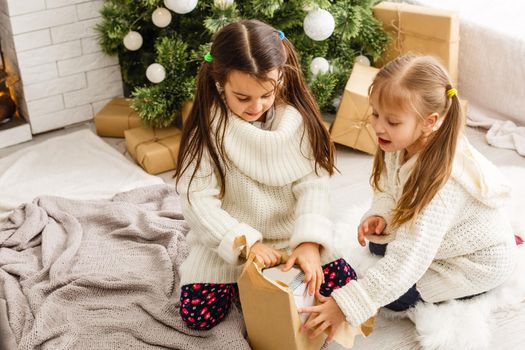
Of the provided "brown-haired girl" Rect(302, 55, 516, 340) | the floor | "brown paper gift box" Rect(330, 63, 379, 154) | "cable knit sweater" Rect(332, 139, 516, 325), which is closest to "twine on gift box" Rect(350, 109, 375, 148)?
"brown paper gift box" Rect(330, 63, 379, 154)

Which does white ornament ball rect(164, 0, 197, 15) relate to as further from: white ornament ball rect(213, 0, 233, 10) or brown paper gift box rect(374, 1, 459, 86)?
brown paper gift box rect(374, 1, 459, 86)

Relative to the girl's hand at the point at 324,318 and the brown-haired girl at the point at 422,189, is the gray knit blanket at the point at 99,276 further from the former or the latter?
the brown-haired girl at the point at 422,189

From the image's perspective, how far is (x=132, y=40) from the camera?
2.27 m

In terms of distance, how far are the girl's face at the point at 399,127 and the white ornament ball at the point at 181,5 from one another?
881 millimetres

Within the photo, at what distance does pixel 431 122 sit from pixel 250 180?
0.43m

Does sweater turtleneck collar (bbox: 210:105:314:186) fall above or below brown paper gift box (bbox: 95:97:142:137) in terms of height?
above

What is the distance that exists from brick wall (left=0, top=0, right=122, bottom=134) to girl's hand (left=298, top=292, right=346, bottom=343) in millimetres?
1544

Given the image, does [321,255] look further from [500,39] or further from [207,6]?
[500,39]

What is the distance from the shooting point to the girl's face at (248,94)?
140 cm

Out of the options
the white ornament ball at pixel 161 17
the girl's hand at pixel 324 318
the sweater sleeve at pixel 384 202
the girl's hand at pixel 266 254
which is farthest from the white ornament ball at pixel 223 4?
the girl's hand at pixel 324 318

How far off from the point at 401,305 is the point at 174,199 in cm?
80

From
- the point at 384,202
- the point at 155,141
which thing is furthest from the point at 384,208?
the point at 155,141

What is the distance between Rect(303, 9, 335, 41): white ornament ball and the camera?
2.13 metres

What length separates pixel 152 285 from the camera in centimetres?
170
